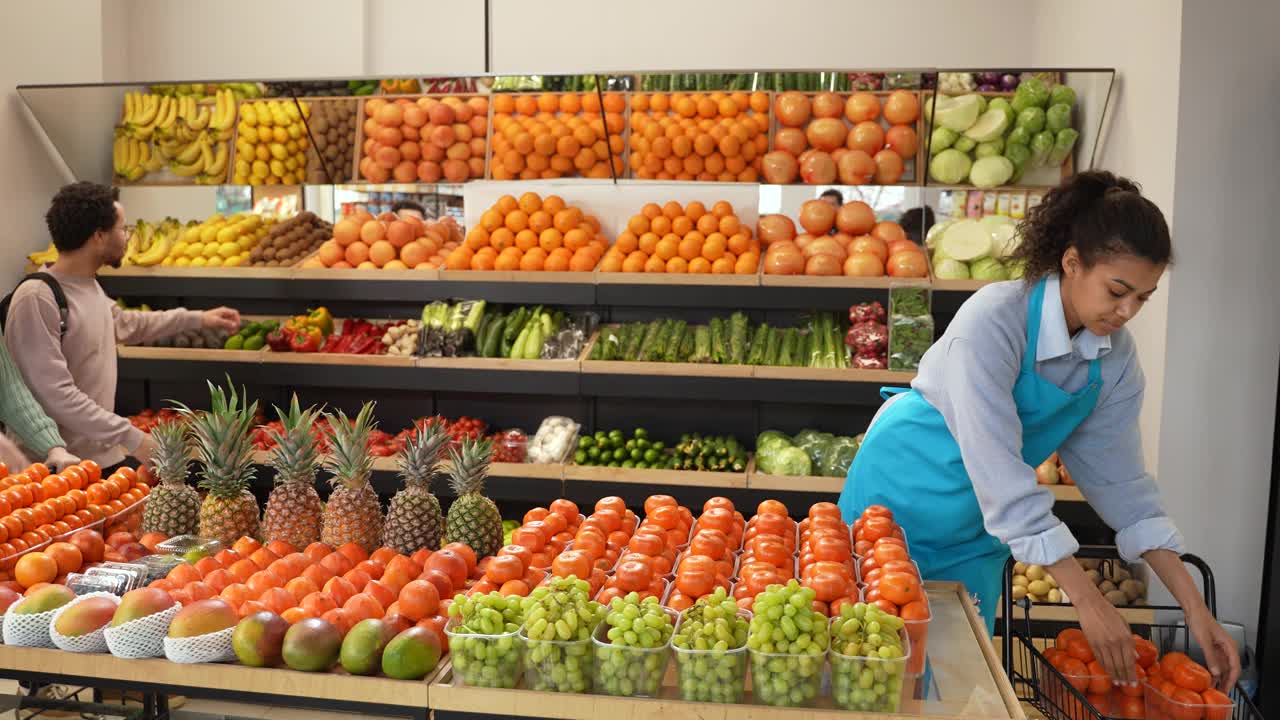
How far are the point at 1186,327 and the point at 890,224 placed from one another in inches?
62.6

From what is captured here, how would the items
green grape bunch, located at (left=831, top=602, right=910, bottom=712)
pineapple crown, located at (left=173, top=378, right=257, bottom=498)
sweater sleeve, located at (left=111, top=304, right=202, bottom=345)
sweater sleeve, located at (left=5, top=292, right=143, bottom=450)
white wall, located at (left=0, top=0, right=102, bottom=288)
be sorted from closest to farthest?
green grape bunch, located at (left=831, top=602, right=910, bottom=712)
pineapple crown, located at (left=173, top=378, right=257, bottom=498)
sweater sleeve, located at (left=5, top=292, right=143, bottom=450)
sweater sleeve, located at (left=111, top=304, right=202, bottom=345)
white wall, located at (left=0, top=0, right=102, bottom=288)

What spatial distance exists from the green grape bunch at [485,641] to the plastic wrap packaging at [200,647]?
0.46m

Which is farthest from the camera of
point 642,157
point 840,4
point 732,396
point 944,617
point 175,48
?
point 175,48

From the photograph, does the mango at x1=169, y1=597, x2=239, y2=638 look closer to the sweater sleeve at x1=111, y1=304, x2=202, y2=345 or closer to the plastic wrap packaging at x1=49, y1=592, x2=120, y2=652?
the plastic wrap packaging at x1=49, y1=592, x2=120, y2=652

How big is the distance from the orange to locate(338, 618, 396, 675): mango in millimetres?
860

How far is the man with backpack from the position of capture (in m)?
4.12

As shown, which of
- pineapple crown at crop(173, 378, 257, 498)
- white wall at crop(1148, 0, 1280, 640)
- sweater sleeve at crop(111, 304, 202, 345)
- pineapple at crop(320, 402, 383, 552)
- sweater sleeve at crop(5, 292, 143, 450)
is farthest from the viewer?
sweater sleeve at crop(111, 304, 202, 345)

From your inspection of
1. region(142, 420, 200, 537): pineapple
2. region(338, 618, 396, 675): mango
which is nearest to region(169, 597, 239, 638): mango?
region(338, 618, 396, 675): mango

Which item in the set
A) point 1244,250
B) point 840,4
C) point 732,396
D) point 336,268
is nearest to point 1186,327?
point 1244,250

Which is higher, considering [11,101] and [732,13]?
[732,13]

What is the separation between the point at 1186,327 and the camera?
160 inches

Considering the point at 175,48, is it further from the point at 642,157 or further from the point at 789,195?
the point at 789,195

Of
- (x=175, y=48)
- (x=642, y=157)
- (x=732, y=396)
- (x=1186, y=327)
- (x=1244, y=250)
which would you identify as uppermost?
(x=175, y=48)

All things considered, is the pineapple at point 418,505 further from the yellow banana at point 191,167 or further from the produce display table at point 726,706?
the yellow banana at point 191,167
